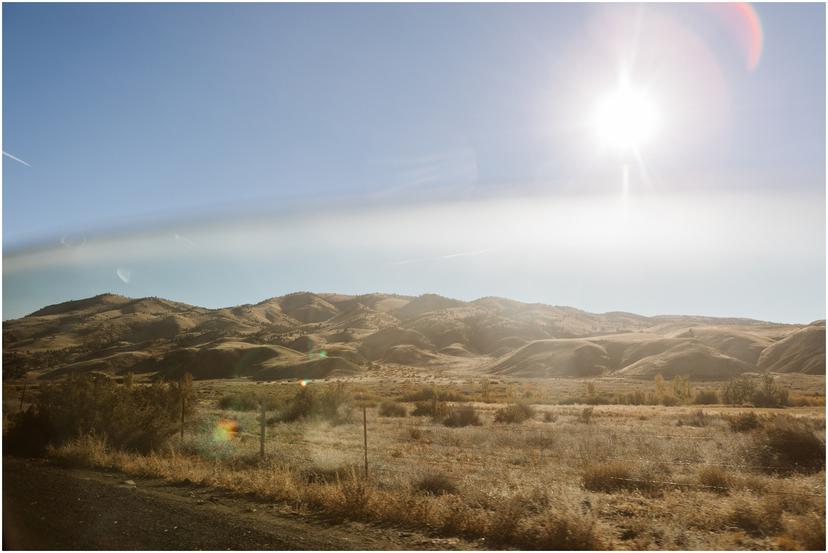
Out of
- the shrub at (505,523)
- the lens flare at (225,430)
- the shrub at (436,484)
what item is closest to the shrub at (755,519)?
the shrub at (505,523)

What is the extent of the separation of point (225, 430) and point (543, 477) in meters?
15.8

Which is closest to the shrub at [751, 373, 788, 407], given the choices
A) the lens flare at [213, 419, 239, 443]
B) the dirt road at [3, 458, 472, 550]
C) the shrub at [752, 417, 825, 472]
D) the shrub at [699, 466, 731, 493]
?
the shrub at [752, 417, 825, 472]

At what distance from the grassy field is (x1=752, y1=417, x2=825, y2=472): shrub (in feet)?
0.13

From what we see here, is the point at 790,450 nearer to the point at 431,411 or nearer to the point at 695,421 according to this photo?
the point at 695,421

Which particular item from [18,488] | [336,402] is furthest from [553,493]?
[336,402]

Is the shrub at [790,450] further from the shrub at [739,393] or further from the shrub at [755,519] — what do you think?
the shrub at [739,393]

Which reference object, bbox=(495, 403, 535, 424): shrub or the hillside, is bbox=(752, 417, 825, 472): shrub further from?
the hillside

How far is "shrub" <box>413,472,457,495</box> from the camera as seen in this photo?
12881mm

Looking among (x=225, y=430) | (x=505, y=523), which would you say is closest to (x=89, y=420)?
(x=225, y=430)

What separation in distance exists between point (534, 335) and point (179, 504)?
153m

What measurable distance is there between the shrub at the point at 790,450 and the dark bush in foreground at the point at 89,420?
66.0ft

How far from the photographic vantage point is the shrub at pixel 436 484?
12881 mm

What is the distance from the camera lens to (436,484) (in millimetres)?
13156

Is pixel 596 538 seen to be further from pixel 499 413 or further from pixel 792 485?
pixel 499 413
